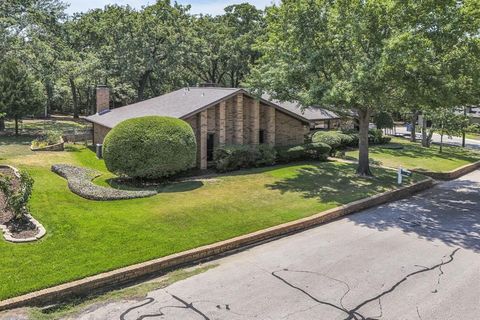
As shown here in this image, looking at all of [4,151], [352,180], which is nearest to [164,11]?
[4,151]

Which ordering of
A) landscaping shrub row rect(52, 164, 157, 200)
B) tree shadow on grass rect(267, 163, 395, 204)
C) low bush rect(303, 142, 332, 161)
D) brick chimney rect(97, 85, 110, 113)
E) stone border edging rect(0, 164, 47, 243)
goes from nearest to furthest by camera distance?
stone border edging rect(0, 164, 47, 243) → landscaping shrub row rect(52, 164, 157, 200) → tree shadow on grass rect(267, 163, 395, 204) → low bush rect(303, 142, 332, 161) → brick chimney rect(97, 85, 110, 113)

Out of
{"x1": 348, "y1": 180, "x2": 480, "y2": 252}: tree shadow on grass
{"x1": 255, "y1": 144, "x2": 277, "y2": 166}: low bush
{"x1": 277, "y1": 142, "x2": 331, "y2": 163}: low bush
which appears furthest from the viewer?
{"x1": 277, "y1": 142, "x2": 331, "y2": 163}: low bush

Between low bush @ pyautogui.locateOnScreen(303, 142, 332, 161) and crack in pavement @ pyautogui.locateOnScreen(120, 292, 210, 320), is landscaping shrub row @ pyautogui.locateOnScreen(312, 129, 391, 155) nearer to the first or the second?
low bush @ pyautogui.locateOnScreen(303, 142, 332, 161)

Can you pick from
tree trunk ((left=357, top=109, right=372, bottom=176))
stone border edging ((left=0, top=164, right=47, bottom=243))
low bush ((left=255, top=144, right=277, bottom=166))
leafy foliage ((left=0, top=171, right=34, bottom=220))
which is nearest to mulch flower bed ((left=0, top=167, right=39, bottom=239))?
stone border edging ((left=0, top=164, right=47, bottom=243))

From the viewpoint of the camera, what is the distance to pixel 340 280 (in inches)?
379

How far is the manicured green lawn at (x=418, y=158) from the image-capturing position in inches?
1020

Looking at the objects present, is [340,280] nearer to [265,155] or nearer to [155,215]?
[155,215]

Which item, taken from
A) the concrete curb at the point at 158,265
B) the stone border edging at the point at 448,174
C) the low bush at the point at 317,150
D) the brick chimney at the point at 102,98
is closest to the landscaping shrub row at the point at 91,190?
the concrete curb at the point at 158,265

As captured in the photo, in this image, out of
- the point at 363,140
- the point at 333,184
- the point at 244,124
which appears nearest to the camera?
the point at 333,184

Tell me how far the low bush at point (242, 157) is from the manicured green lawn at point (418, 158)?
7.91 metres

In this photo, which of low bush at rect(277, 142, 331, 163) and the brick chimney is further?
the brick chimney

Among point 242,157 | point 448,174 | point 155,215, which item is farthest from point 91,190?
point 448,174

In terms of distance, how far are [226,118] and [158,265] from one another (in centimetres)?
1309

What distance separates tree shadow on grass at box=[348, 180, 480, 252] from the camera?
13149 millimetres
